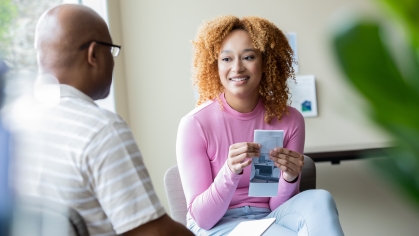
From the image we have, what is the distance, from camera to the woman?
1908mm

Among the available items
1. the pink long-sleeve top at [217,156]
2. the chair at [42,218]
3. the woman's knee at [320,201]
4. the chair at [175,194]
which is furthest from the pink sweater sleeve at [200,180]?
the chair at [42,218]

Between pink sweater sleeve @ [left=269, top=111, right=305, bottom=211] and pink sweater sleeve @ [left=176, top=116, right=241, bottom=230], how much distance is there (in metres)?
0.22

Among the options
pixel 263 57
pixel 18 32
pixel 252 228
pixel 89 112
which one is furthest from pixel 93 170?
pixel 18 32

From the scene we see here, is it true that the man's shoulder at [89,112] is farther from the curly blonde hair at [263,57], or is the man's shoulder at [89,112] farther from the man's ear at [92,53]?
the curly blonde hair at [263,57]

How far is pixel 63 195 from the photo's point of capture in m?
1.07

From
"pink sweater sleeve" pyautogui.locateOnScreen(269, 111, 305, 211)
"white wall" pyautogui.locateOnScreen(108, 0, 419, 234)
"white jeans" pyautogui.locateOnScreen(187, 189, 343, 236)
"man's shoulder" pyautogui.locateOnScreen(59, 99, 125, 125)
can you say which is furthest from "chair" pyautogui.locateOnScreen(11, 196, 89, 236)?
"white wall" pyautogui.locateOnScreen(108, 0, 419, 234)

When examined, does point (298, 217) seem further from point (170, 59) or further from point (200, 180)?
point (170, 59)

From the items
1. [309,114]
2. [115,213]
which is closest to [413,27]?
[115,213]

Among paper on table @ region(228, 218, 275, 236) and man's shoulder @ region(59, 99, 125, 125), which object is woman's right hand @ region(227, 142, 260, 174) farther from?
man's shoulder @ region(59, 99, 125, 125)

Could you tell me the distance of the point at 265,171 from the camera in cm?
200

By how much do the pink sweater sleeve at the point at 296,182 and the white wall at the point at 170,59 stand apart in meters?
1.21

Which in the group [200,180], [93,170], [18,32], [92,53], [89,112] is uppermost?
[18,32]

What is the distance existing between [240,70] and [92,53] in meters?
1.00

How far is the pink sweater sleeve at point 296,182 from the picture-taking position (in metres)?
Result: 2.06
